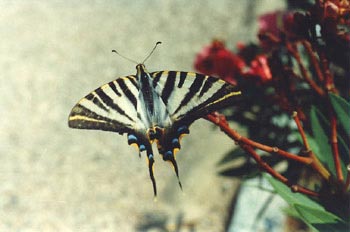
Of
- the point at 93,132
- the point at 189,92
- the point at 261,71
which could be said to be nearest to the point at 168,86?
the point at 189,92

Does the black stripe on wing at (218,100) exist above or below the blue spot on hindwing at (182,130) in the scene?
above

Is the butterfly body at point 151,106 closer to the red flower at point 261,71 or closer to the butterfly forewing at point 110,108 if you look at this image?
the butterfly forewing at point 110,108

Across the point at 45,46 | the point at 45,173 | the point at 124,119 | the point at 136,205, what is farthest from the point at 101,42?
the point at 124,119

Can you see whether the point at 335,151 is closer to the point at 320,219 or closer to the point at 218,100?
the point at 320,219

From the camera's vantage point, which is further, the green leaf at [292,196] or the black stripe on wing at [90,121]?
the green leaf at [292,196]

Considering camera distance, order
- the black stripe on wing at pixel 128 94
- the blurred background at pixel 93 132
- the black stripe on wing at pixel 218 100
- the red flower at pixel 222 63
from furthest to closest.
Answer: the blurred background at pixel 93 132, the red flower at pixel 222 63, the black stripe on wing at pixel 128 94, the black stripe on wing at pixel 218 100

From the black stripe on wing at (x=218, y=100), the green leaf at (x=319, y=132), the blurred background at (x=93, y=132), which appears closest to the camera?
the black stripe on wing at (x=218, y=100)

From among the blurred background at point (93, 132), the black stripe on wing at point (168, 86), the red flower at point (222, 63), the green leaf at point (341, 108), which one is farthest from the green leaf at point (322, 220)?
the blurred background at point (93, 132)
